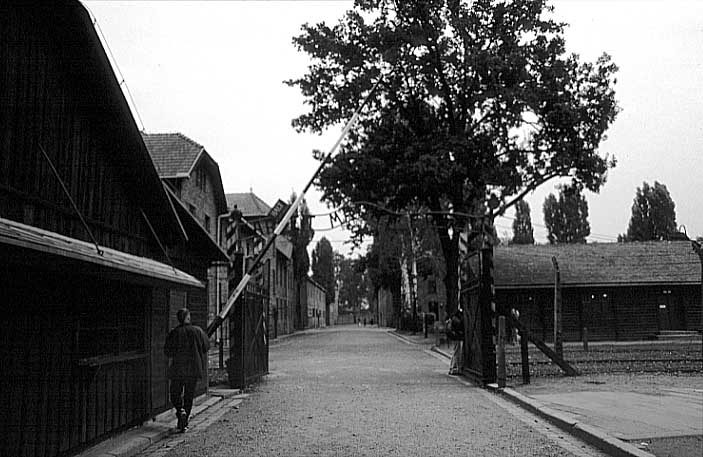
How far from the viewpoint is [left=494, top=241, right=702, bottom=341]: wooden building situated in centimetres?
3866

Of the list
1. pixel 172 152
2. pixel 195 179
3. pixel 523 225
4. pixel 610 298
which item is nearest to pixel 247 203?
pixel 195 179

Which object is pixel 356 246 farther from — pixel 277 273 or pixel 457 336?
pixel 277 273

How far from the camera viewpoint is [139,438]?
980cm

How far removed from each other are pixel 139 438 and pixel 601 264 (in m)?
35.2

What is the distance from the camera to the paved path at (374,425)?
30.1 feet

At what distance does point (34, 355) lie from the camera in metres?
7.43

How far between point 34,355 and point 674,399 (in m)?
10.0

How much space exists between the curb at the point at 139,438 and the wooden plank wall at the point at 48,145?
2.54m

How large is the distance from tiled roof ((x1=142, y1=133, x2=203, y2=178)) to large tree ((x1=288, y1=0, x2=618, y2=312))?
4.83 metres

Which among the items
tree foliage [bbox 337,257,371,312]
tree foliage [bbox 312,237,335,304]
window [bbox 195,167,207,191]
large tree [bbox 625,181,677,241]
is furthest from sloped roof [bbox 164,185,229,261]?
tree foliage [bbox 337,257,371,312]

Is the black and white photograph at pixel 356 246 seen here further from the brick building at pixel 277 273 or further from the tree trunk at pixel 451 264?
the brick building at pixel 277 273

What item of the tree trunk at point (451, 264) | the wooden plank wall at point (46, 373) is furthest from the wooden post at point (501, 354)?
the tree trunk at point (451, 264)

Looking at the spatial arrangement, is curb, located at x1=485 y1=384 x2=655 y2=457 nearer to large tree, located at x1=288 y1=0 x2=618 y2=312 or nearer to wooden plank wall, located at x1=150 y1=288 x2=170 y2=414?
wooden plank wall, located at x1=150 y1=288 x2=170 y2=414

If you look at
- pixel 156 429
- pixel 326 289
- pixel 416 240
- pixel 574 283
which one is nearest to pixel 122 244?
pixel 156 429
